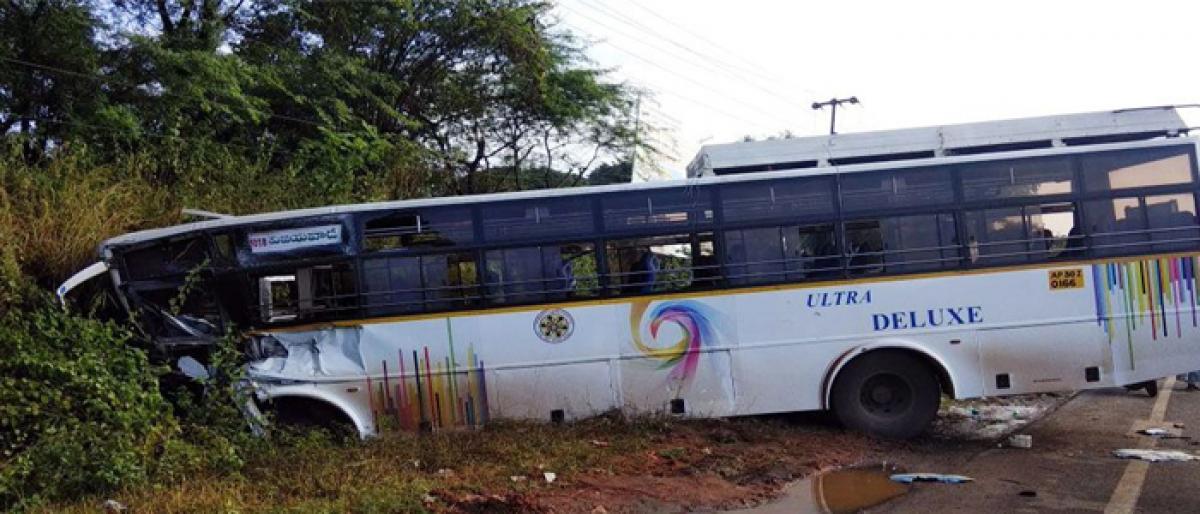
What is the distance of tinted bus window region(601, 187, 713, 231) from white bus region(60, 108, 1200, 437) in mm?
21

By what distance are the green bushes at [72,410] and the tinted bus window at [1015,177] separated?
730 centimetres

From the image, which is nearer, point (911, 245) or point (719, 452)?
point (719, 452)

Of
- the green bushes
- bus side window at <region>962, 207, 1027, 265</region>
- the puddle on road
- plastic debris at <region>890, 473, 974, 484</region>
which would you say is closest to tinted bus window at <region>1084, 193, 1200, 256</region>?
bus side window at <region>962, 207, 1027, 265</region>

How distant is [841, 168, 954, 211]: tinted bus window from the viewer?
8125mm

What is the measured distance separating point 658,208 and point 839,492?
10.2ft

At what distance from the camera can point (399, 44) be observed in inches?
695

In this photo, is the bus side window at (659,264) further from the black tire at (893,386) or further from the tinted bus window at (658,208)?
the black tire at (893,386)

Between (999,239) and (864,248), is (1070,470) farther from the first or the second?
(864,248)

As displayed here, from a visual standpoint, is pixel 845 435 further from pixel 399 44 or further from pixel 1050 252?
→ pixel 399 44

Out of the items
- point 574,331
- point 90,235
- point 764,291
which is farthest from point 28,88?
point 764,291

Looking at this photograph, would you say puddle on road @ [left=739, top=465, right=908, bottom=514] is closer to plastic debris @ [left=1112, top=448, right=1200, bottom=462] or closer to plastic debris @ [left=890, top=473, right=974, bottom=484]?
plastic debris @ [left=890, top=473, right=974, bottom=484]

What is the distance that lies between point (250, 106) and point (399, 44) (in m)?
5.36

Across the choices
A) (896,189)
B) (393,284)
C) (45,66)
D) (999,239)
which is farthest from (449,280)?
(45,66)

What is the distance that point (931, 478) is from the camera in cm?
660
